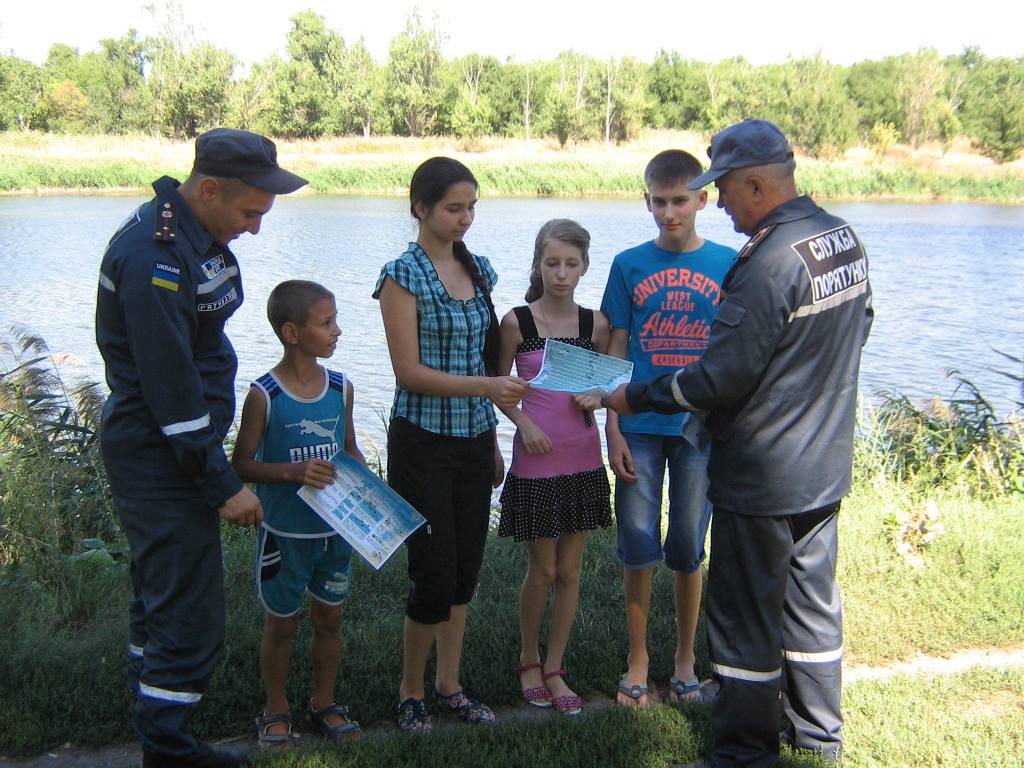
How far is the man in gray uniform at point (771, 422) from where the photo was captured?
3.17 metres

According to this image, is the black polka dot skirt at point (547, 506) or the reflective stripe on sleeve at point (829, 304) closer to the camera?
the reflective stripe on sleeve at point (829, 304)

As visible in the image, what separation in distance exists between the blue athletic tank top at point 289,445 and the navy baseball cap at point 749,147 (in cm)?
169

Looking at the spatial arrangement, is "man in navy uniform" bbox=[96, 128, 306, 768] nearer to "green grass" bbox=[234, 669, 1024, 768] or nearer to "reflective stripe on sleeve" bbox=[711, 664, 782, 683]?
"green grass" bbox=[234, 669, 1024, 768]

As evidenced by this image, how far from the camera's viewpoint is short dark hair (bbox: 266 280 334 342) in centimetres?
352

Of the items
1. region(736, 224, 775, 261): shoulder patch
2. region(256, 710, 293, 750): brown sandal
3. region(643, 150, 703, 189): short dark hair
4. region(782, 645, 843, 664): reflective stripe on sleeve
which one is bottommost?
region(256, 710, 293, 750): brown sandal

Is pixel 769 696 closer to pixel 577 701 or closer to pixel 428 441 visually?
pixel 577 701

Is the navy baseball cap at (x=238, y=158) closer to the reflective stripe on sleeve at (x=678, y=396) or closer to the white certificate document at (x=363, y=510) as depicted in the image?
the white certificate document at (x=363, y=510)

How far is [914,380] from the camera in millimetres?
11727

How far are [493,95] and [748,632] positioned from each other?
72.3 meters

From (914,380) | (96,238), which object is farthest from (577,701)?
(96,238)

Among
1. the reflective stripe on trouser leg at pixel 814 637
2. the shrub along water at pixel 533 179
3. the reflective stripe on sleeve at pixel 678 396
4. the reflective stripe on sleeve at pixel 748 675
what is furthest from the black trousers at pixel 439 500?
the shrub along water at pixel 533 179

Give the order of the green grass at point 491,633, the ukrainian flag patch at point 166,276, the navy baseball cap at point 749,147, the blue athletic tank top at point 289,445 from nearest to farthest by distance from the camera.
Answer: the ukrainian flag patch at point 166,276 < the navy baseball cap at point 749,147 < the blue athletic tank top at point 289,445 < the green grass at point 491,633

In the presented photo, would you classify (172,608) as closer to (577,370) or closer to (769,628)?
(577,370)

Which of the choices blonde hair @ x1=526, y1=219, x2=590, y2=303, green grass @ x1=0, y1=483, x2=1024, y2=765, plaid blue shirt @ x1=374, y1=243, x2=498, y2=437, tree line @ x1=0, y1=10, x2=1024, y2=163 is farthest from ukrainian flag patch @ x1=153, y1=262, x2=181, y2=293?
tree line @ x1=0, y1=10, x2=1024, y2=163
